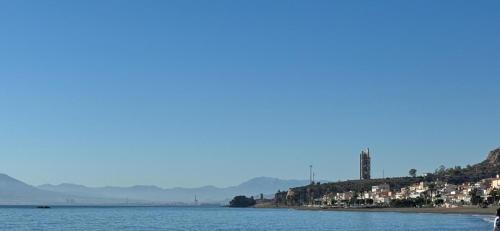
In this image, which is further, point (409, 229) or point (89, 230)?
point (89, 230)

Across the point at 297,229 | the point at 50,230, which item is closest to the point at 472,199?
the point at 297,229

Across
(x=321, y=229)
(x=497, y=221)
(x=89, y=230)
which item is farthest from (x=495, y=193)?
(x=497, y=221)

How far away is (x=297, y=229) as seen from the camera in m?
92.2

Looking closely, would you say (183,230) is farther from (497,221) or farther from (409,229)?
(497,221)

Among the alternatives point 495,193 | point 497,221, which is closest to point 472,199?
point 495,193

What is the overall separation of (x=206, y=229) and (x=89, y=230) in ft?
42.4

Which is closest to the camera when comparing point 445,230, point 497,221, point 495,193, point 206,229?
point 497,221

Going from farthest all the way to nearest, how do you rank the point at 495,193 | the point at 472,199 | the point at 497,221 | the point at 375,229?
the point at 472,199 < the point at 495,193 < the point at 375,229 < the point at 497,221

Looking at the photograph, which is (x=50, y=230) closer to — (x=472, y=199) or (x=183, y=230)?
(x=183, y=230)

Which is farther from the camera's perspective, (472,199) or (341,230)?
(472,199)

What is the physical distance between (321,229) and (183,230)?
15.0 metres

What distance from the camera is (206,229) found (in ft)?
307

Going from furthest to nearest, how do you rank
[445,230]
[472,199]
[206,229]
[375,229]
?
1. [472,199]
2. [206,229]
3. [375,229]
4. [445,230]

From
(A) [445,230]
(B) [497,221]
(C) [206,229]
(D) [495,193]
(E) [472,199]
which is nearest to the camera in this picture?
(B) [497,221]
